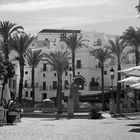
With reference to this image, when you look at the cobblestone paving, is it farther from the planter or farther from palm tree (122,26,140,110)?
palm tree (122,26,140,110)

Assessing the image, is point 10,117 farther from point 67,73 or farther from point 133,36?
point 67,73

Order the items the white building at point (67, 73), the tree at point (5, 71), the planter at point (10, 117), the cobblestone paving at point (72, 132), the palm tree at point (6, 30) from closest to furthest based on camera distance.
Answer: the cobblestone paving at point (72, 132), the planter at point (10, 117), the tree at point (5, 71), the palm tree at point (6, 30), the white building at point (67, 73)

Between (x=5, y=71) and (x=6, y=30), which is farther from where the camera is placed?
(x=6, y=30)

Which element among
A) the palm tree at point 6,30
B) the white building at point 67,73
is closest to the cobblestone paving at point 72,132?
the palm tree at point 6,30

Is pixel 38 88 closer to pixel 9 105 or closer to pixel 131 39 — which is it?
pixel 131 39

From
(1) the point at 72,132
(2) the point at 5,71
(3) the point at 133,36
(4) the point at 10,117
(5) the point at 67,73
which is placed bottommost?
(1) the point at 72,132

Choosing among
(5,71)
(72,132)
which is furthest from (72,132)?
(5,71)

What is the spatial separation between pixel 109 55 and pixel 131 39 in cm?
1292

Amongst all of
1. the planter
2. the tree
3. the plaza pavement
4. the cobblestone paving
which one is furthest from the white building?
the cobblestone paving

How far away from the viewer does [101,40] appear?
90.2 m

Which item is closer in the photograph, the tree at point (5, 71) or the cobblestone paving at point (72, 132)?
the cobblestone paving at point (72, 132)

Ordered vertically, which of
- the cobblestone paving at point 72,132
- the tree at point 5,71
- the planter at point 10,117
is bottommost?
the cobblestone paving at point 72,132

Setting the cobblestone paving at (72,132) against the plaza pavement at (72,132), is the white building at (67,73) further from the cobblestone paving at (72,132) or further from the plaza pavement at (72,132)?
the cobblestone paving at (72,132)

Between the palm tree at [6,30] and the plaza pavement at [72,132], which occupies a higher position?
the palm tree at [6,30]
